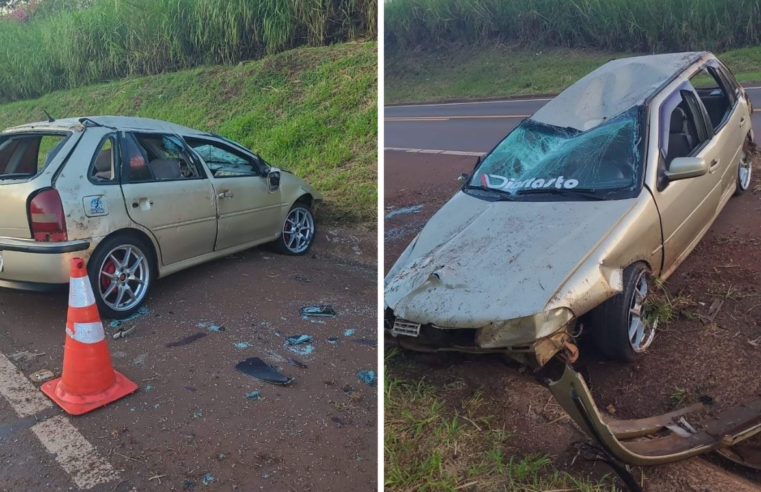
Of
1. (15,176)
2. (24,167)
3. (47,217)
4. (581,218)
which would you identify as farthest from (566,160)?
(24,167)

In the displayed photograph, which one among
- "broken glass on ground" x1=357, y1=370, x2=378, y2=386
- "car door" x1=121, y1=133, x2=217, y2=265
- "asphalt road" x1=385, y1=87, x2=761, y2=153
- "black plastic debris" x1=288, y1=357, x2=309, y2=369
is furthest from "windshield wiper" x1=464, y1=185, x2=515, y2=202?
"car door" x1=121, y1=133, x2=217, y2=265

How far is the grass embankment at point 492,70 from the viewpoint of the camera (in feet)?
A: 6.28

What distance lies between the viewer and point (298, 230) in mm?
5117

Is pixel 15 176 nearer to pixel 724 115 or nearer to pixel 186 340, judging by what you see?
pixel 186 340

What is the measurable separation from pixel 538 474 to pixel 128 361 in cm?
231

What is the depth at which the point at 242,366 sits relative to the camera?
3.18m

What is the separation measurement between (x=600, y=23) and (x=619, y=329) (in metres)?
1.66

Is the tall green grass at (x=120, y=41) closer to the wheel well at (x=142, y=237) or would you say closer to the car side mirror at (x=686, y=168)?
the wheel well at (x=142, y=237)

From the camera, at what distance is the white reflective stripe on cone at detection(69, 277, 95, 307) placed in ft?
10.0

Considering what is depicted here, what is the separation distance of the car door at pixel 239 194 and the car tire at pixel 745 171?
295 centimetres

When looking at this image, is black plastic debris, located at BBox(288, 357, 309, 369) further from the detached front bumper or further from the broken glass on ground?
the detached front bumper

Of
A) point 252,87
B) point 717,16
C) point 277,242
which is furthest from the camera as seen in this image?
point 252,87

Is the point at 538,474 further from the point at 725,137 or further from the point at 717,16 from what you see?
the point at 725,137

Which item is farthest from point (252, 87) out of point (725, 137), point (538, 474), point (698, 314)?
point (538, 474)
